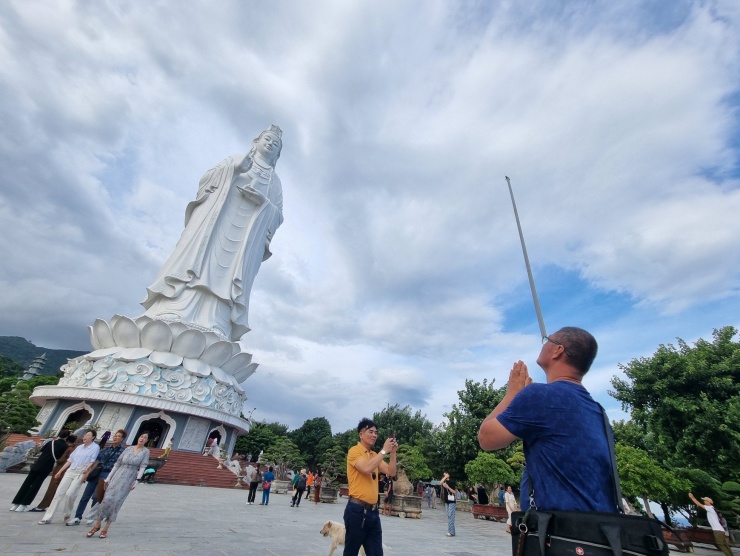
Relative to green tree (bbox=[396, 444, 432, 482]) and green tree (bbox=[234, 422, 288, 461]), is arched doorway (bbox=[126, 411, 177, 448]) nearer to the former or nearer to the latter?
green tree (bbox=[396, 444, 432, 482])

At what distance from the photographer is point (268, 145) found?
28.4m

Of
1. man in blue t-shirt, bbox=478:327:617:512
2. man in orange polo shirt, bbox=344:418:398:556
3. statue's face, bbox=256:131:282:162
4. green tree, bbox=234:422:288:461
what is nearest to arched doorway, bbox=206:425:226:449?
statue's face, bbox=256:131:282:162

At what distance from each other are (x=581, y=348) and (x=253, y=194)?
26.6 meters

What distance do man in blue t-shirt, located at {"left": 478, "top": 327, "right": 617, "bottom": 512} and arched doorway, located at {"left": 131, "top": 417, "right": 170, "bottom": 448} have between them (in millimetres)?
22722

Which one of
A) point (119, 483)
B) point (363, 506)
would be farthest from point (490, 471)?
point (363, 506)

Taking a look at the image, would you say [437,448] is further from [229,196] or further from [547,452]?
[547,452]

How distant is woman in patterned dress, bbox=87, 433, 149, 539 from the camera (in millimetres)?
5158

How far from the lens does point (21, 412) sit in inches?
627

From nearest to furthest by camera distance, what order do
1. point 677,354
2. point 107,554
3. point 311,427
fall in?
point 107,554 → point 677,354 → point 311,427

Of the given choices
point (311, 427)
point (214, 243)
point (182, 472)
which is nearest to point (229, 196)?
point (214, 243)

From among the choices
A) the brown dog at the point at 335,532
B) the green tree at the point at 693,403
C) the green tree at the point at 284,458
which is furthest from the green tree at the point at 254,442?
the brown dog at the point at 335,532

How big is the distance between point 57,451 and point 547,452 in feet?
26.2

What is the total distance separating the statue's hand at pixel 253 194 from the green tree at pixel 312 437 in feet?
110

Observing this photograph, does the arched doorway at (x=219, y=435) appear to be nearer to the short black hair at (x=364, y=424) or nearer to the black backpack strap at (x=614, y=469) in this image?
the short black hair at (x=364, y=424)
